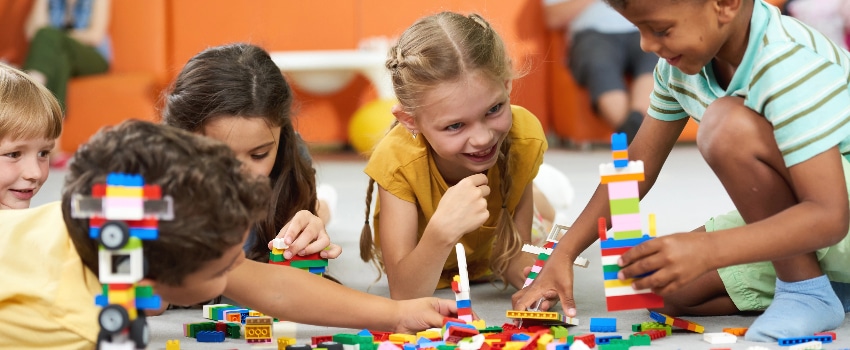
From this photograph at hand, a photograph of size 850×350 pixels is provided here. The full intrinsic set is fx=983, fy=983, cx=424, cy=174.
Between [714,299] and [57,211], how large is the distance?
3.80 feet

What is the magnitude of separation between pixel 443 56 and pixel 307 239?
17.4 inches

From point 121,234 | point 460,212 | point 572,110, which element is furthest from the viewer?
point 572,110

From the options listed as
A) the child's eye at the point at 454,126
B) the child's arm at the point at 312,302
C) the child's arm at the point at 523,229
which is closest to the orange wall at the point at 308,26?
the child's arm at the point at 523,229

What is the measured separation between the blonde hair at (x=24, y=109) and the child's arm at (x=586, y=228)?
1059 millimetres

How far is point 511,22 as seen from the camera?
564 centimetres

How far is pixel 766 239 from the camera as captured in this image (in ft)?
4.72

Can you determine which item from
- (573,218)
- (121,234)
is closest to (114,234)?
(121,234)

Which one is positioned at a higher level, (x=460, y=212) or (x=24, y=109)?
(x=24, y=109)

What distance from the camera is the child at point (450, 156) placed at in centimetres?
189

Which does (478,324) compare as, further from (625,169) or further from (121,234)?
(121,234)

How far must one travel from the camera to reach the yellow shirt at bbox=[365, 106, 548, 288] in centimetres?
206

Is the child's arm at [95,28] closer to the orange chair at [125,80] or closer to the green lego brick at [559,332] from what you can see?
the orange chair at [125,80]

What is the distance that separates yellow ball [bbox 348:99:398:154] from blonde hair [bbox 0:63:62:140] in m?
3.05

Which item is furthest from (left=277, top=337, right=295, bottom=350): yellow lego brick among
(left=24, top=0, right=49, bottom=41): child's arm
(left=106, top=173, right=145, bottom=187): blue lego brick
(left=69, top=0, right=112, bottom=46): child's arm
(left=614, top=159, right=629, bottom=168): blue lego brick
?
(left=24, top=0, right=49, bottom=41): child's arm
